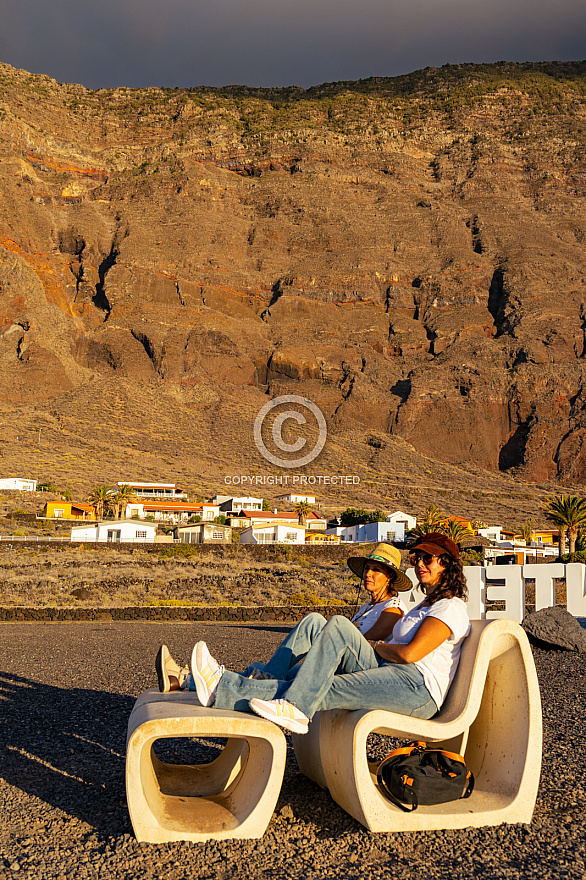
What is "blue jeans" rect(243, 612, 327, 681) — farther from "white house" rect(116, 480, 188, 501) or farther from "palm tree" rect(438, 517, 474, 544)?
"white house" rect(116, 480, 188, 501)

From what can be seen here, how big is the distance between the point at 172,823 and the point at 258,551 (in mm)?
30953

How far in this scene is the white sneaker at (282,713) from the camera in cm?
357

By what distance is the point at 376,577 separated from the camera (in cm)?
470

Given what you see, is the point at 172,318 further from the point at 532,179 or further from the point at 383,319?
the point at 532,179

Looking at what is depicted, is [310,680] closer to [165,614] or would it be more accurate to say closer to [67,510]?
[165,614]

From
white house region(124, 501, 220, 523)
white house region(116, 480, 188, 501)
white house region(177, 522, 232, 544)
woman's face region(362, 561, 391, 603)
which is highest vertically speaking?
white house region(116, 480, 188, 501)

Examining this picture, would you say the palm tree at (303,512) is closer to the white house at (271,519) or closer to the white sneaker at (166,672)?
the white house at (271,519)

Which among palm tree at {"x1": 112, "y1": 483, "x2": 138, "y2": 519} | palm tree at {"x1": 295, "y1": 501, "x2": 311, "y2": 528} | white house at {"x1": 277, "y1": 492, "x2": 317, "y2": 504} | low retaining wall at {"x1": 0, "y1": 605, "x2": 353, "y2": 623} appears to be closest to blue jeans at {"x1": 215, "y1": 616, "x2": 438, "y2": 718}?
low retaining wall at {"x1": 0, "y1": 605, "x2": 353, "y2": 623}

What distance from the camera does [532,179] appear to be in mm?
127000

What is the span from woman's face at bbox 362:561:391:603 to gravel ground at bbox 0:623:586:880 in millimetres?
1266

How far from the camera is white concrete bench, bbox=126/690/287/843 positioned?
3350 mm

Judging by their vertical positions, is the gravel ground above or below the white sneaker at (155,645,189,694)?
below

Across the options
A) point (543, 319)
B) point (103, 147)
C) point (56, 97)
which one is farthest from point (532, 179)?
point (56, 97)

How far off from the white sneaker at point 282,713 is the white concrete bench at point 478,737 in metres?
0.23
